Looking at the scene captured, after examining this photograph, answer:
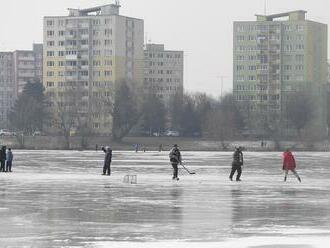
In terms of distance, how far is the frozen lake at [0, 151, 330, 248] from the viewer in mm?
17844

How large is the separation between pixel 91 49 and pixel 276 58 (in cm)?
4150

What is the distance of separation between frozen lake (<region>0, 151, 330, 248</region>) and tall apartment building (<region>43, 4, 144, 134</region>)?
477ft

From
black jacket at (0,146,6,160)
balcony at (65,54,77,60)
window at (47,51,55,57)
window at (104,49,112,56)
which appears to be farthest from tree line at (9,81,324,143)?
black jacket at (0,146,6,160)

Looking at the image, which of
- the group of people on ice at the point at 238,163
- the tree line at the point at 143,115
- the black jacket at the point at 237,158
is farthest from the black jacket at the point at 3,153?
the tree line at the point at 143,115

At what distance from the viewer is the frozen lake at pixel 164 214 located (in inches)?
703

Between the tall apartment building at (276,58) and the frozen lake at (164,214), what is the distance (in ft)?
486

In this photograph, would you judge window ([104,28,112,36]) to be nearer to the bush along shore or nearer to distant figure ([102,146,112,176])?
the bush along shore

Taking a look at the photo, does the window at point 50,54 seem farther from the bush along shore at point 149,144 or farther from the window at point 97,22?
the bush along shore at point 149,144

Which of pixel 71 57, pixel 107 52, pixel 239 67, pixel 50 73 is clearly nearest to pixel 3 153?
pixel 107 52

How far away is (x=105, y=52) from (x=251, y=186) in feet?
494

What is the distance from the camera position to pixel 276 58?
190875 millimetres

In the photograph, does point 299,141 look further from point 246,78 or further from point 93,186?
point 93,186

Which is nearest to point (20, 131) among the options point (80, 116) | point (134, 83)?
point (80, 116)

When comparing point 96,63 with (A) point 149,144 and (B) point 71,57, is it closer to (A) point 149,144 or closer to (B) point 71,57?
(B) point 71,57
